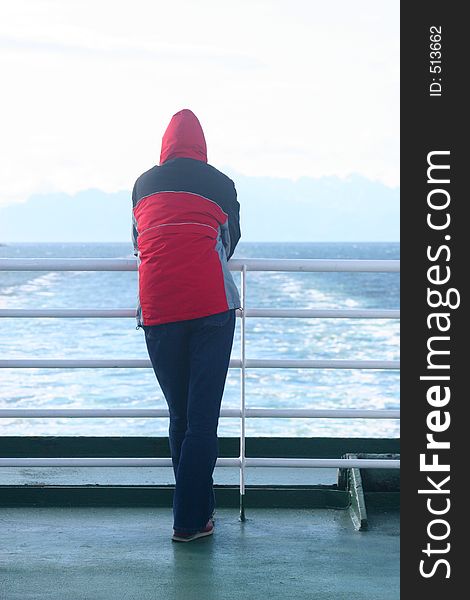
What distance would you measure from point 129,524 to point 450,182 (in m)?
2.17

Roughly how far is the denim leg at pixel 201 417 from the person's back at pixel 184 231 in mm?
97

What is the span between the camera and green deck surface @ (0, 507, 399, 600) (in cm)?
330

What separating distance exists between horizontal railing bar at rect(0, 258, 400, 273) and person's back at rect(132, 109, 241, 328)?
280mm

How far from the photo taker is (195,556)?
11.9 feet

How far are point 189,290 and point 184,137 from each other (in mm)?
567

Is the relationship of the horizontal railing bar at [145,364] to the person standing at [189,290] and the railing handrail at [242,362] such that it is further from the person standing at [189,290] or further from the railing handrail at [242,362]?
the person standing at [189,290]

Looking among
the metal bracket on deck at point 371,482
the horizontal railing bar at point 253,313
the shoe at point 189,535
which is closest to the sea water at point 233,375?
the metal bracket on deck at point 371,482

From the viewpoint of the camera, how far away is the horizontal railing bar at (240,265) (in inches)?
159

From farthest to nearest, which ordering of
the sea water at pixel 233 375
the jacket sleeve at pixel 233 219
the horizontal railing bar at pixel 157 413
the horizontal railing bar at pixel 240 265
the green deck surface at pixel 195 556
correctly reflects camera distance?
the sea water at pixel 233 375 < the horizontal railing bar at pixel 157 413 < the horizontal railing bar at pixel 240 265 < the jacket sleeve at pixel 233 219 < the green deck surface at pixel 195 556

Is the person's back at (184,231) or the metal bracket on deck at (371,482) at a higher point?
the person's back at (184,231)

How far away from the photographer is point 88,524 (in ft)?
13.3

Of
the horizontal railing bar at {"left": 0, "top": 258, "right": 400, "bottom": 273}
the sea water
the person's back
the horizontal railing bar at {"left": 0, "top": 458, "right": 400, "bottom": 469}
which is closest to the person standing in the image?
the person's back

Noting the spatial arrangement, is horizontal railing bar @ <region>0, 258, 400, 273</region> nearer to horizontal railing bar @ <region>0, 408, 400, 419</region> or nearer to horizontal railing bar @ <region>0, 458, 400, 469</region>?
horizontal railing bar @ <region>0, 408, 400, 419</region>

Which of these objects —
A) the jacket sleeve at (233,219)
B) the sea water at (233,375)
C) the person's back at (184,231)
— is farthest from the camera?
the sea water at (233,375)
